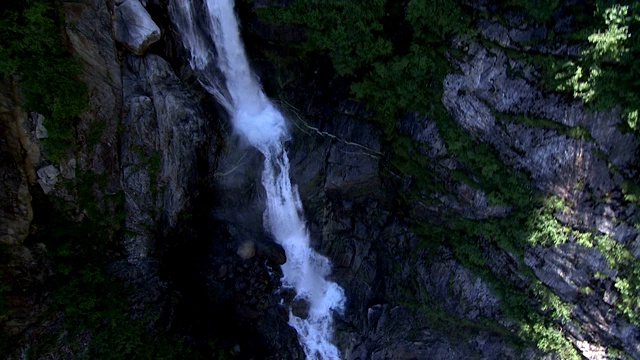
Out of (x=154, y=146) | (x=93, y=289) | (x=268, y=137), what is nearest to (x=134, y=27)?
(x=154, y=146)

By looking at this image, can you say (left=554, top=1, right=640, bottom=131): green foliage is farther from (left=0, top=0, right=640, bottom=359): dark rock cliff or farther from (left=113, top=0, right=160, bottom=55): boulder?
(left=113, top=0, right=160, bottom=55): boulder

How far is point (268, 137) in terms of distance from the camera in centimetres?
1359

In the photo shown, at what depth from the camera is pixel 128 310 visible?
477 inches

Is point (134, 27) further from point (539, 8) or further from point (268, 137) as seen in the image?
point (539, 8)

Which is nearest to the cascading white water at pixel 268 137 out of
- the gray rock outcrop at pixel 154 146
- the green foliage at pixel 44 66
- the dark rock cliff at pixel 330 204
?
the dark rock cliff at pixel 330 204

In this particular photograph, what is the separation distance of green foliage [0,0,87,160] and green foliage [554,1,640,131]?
12771mm

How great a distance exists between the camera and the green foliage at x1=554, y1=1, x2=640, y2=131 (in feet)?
25.4

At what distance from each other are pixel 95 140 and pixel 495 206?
12199 millimetres

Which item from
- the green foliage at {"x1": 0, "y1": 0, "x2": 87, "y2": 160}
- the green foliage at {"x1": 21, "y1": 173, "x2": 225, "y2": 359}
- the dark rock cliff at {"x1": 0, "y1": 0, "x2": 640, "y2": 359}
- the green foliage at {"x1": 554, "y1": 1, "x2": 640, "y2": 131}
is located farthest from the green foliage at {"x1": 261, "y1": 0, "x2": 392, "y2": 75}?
the green foliage at {"x1": 21, "y1": 173, "x2": 225, "y2": 359}

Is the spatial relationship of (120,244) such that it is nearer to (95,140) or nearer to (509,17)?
(95,140)

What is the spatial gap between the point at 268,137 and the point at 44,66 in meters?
6.70

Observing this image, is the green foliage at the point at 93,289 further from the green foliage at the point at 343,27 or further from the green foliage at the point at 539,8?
the green foliage at the point at 539,8

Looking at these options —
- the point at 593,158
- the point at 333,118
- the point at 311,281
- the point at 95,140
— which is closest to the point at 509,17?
the point at 593,158

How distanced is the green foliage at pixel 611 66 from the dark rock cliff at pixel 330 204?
38 centimetres
